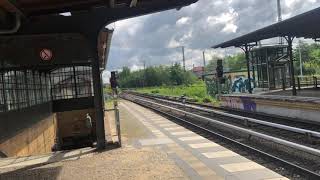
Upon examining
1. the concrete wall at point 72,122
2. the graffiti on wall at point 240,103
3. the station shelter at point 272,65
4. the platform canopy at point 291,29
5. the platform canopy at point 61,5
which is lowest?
the concrete wall at point 72,122

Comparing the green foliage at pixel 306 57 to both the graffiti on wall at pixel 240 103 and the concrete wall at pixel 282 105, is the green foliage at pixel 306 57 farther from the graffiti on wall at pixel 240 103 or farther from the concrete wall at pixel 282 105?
the concrete wall at pixel 282 105

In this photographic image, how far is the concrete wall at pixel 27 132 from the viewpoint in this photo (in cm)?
1950

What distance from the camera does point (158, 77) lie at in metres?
158

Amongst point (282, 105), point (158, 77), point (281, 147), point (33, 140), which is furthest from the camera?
point (158, 77)

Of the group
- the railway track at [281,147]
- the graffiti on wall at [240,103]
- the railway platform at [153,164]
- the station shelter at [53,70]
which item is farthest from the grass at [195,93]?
the railway platform at [153,164]

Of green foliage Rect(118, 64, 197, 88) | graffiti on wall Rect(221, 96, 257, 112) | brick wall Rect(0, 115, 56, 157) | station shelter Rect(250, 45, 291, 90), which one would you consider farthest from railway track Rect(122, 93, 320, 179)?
green foliage Rect(118, 64, 197, 88)

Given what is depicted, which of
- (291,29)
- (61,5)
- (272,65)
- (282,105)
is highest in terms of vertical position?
(291,29)

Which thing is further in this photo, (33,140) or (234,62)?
(234,62)

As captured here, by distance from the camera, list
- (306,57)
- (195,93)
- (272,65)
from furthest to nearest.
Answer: (306,57)
(195,93)
(272,65)

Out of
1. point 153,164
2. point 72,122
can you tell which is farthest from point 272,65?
point 153,164

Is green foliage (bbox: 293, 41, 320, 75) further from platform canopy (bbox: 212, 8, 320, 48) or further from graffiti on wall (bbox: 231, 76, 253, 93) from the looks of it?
platform canopy (bbox: 212, 8, 320, 48)

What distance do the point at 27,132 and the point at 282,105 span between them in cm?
1204

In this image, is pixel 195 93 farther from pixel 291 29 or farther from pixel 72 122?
pixel 291 29

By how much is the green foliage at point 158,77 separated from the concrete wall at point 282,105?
324 feet
